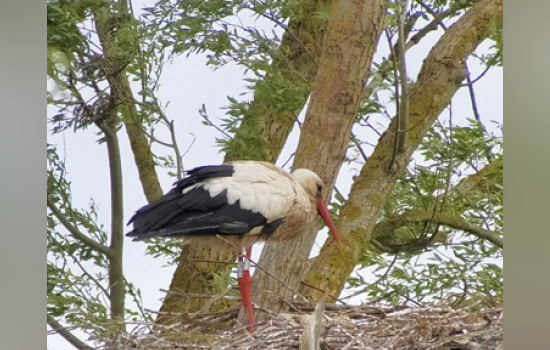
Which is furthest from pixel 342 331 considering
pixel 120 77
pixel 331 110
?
pixel 120 77

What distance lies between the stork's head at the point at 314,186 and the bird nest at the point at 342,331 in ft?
1.17

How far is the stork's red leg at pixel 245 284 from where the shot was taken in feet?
12.1

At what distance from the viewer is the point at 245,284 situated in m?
3.71

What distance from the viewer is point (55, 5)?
407cm

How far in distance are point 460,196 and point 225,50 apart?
44.1 inches

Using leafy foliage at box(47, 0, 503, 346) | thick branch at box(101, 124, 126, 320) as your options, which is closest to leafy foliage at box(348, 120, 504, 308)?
leafy foliage at box(47, 0, 503, 346)

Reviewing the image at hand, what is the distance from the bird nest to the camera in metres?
3.46

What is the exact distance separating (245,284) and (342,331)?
43 cm

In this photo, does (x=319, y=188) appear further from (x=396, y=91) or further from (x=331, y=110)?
(x=396, y=91)

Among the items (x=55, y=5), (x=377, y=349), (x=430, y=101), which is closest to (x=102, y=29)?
(x=55, y=5)

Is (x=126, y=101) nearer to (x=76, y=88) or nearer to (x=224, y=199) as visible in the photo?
(x=76, y=88)

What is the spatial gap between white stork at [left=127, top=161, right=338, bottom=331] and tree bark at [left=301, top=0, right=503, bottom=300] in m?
0.32

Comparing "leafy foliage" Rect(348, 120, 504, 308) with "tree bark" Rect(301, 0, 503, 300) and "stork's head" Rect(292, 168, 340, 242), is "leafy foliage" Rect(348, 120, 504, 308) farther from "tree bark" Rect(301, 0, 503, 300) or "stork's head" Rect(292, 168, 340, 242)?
"stork's head" Rect(292, 168, 340, 242)

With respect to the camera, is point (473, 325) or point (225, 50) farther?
point (225, 50)
